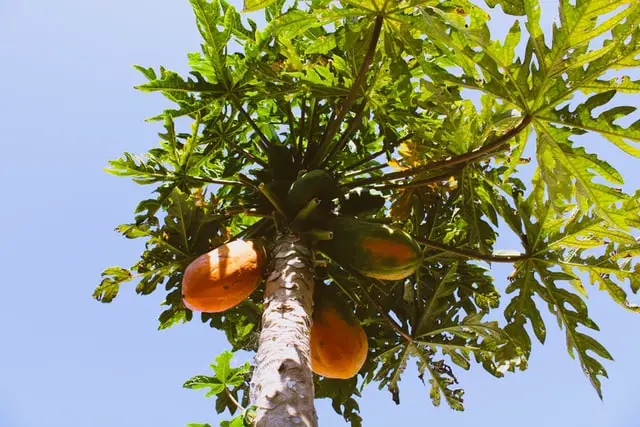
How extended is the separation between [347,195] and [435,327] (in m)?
0.95

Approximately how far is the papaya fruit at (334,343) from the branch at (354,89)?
3.38 feet

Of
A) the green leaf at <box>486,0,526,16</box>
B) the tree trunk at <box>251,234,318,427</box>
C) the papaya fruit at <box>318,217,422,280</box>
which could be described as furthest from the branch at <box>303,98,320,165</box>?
the green leaf at <box>486,0,526,16</box>

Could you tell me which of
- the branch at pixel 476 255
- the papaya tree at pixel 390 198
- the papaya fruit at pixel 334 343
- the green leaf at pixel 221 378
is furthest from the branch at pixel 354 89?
the green leaf at pixel 221 378

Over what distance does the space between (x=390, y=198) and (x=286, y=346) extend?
1884 mm

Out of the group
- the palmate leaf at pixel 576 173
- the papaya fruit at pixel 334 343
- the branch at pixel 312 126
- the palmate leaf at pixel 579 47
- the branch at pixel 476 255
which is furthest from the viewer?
the branch at pixel 312 126

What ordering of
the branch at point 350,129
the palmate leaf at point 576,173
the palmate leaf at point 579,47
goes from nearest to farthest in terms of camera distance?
1. the palmate leaf at point 579,47
2. the palmate leaf at point 576,173
3. the branch at point 350,129

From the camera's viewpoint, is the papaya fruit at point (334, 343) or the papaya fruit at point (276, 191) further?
the papaya fruit at point (276, 191)

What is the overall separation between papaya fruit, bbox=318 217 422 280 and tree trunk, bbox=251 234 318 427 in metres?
0.25

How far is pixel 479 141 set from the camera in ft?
10.3

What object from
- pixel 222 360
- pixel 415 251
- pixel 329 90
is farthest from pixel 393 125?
pixel 222 360

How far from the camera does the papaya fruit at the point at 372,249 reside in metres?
2.78

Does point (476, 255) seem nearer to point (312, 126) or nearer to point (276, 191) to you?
point (276, 191)

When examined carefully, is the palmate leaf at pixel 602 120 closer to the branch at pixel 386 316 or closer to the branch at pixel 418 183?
the branch at pixel 418 183

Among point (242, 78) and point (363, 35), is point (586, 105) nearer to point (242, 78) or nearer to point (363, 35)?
point (363, 35)
